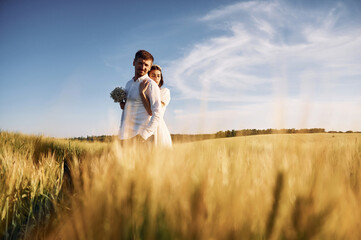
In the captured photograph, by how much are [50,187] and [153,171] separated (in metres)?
1.62

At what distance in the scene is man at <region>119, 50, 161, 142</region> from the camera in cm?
287

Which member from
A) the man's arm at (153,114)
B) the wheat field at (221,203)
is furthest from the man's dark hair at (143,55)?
the wheat field at (221,203)

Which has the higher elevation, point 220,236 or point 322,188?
point 322,188

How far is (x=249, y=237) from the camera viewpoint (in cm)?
74

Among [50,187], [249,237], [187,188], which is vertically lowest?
[50,187]

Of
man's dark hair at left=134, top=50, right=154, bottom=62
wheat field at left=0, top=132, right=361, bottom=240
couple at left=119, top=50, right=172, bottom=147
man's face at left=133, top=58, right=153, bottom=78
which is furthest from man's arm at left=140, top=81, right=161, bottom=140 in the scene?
wheat field at left=0, top=132, right=361, bottom=240

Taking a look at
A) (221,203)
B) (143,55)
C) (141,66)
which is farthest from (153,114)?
(221,203)

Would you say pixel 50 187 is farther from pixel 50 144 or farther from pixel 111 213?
pixel 50 144

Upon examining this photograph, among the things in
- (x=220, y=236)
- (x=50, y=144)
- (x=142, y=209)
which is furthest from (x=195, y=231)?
(x=50, y=144)

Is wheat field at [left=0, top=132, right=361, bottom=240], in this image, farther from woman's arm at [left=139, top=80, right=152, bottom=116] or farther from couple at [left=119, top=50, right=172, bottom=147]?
woman's arm at [left=139, top=80, right=152, bottom=116]

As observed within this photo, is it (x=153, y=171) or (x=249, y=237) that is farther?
(x=153, y=171)

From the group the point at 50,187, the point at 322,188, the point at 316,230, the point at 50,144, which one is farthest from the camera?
the point at 50,144

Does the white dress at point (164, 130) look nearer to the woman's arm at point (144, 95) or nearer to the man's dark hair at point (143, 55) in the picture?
the woman's arm at point (144, 95)

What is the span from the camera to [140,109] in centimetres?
303
